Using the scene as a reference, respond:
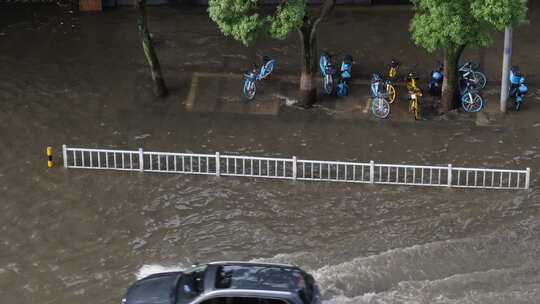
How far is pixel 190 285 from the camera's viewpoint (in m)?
15.1

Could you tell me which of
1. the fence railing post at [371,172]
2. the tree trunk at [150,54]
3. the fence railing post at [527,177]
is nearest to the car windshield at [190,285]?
the fence railing post at [371,172]

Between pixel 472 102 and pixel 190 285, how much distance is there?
1099 cm

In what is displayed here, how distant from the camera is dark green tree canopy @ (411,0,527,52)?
21000 millimetres

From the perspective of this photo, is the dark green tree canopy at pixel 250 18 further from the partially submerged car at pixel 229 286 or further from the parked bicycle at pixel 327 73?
the partially submerged car at pixel 229 286

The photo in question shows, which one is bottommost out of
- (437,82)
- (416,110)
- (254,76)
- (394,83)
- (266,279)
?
(266,279)

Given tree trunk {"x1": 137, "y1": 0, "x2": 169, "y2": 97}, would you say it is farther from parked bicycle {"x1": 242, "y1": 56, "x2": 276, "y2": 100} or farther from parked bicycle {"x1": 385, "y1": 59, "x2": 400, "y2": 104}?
parked bicycle {"x1": 385, "y1": 59, "x2": 400, "y2": 104}

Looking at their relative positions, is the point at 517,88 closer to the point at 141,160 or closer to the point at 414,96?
the point at 414,96

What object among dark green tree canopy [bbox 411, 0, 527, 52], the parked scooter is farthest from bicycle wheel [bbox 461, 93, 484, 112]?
dark green tree canopy [bbox 411, 0, 527, 52]

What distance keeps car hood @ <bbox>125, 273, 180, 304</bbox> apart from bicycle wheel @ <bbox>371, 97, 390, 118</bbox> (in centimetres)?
925

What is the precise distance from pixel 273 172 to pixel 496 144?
5282 mm

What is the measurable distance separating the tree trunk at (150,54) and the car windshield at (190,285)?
940 centimetres

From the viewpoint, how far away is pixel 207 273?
1522cm

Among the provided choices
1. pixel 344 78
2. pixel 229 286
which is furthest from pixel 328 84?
pixel 229 286

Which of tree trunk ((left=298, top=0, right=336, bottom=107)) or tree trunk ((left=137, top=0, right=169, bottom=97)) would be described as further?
tree trunk ((left=137, top=0, right=169, bottom=97))
